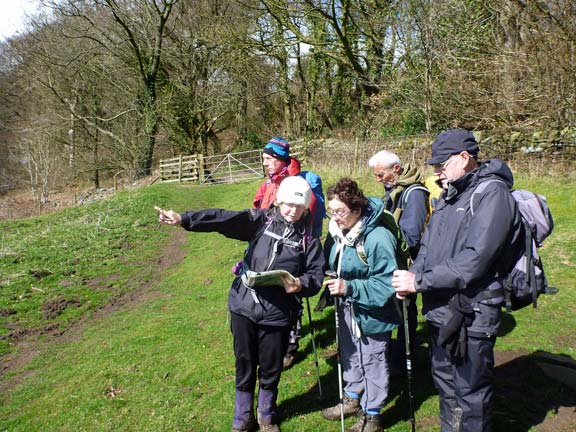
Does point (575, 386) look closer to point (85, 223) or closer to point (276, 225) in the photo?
point (276, 225)

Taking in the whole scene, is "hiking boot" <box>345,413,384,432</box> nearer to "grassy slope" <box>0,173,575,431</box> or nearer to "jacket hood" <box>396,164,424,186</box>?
"grassy slope" <box>0,173,575,431</box>

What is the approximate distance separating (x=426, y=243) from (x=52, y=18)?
1219 inches

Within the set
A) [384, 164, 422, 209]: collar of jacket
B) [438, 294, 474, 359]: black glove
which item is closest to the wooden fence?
[384, 164, 422, 209]: collar of jacket

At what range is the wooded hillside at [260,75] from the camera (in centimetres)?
1305

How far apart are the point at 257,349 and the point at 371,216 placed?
1.57 m

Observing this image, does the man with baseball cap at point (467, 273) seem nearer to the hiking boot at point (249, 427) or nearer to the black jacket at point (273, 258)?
the black jacket at point (273, 258)

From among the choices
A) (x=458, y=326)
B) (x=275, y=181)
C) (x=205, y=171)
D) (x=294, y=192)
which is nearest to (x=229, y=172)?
(x=205, y=171)

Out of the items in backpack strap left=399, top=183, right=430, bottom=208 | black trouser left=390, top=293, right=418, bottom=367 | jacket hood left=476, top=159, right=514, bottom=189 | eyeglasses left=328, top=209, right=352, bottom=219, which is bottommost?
black trouser left=390, top=293, right=418, bottom=367

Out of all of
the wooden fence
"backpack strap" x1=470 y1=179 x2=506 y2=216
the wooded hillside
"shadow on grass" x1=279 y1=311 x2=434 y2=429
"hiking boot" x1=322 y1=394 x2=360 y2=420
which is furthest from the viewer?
the wooden fence

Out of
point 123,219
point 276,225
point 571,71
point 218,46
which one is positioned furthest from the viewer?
point 218,46

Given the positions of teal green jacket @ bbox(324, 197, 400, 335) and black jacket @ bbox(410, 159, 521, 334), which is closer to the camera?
black jacket @ bbox(410, 159, 521, 334)

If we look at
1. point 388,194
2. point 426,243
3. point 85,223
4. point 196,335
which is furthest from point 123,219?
point 426,243

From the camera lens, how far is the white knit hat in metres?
3.49

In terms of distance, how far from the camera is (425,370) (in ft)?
15.7
